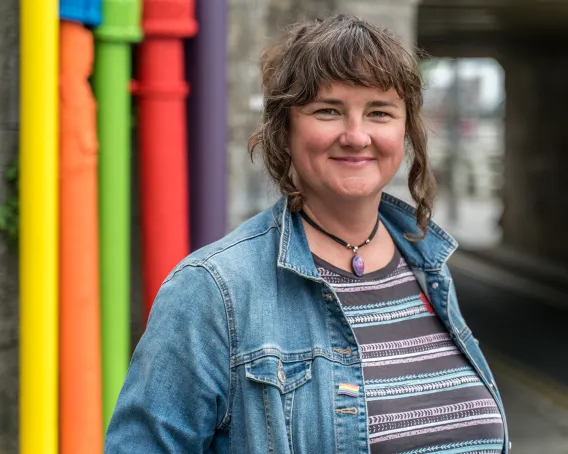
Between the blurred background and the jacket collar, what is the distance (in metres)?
0.26

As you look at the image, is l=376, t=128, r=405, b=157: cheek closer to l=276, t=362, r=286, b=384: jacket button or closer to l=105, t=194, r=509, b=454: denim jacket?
l=105, t=194, r=509, b=454: denim jacket

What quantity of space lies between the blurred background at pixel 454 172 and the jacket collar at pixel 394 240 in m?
0.26

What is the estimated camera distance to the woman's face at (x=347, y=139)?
1907 mm

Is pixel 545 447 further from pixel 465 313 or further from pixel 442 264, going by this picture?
pixel 465 313

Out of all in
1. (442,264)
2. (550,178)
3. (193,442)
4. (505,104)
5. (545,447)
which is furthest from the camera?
(505,104)

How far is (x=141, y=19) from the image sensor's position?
3.55 m

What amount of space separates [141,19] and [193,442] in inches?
85.0

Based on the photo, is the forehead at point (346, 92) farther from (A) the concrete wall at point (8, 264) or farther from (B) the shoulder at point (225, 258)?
(A) the concrete wall at point (8, 264)

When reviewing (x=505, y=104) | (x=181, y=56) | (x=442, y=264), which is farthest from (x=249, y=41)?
(x=505, y=104)

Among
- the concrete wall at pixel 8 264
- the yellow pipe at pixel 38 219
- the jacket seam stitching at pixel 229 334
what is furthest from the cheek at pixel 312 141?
the concrete wall at pixel 8 264

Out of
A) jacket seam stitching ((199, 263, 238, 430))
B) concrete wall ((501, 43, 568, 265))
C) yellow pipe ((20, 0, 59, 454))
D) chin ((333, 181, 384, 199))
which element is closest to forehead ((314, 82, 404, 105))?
chin ((333, 181, 384, 199))

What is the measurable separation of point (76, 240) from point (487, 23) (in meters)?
6.90

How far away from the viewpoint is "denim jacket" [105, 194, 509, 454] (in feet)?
5.76

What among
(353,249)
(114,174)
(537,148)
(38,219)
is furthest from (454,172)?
(353,249)
